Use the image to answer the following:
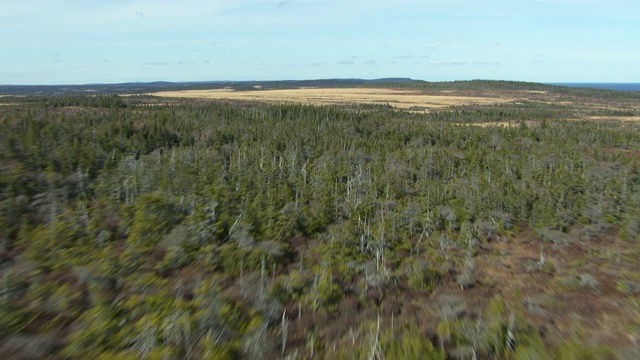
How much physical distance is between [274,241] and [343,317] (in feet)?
25.6

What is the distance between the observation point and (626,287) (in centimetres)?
1694

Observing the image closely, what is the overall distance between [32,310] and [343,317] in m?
8.60

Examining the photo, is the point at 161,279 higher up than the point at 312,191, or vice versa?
the point at 161,279

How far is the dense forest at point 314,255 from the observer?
11.2 metres

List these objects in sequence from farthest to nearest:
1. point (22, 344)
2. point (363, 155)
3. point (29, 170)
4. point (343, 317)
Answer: point (363, 155) → point (29, 170) → point (343, 317) → point (22, 344)

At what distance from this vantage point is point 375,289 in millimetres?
16922

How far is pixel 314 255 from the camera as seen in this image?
20828 mm

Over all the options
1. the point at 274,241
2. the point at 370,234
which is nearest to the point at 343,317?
the point at 274,241

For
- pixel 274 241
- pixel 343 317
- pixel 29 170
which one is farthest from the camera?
pixel 29 170

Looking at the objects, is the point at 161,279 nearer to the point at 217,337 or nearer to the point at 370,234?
the point at 217,337

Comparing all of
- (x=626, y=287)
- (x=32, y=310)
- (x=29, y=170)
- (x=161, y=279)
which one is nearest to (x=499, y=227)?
(x=626, y=287)

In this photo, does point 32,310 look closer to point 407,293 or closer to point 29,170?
point 407,293

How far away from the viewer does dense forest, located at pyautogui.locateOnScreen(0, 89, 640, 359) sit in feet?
36.9

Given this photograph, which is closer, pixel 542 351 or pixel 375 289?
pixel 542 351
